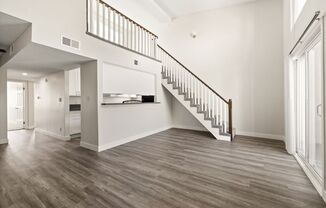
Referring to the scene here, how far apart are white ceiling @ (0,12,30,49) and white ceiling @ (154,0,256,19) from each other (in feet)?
14.9

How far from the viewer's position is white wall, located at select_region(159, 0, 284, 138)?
4.81 metres

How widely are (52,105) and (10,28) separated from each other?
129 inches

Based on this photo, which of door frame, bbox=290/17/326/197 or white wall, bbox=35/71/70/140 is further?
white wall, bbox=35/71/70/140

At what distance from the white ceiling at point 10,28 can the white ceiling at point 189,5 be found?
453 centimetres

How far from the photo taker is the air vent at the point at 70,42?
2.91 metres

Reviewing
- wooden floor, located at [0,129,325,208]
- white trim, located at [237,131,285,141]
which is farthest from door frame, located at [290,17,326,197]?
white trim, located at [237,131,285,141]

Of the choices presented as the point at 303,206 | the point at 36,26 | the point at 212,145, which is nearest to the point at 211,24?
the point at 212,145

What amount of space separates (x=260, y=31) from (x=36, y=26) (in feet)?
19.9

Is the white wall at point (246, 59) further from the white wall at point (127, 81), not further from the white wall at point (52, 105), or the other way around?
the white wall at point (52, 105)

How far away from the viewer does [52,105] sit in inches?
210

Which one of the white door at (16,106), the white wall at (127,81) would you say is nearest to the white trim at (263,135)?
the white wall at (127,81)

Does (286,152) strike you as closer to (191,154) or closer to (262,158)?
(262,158)

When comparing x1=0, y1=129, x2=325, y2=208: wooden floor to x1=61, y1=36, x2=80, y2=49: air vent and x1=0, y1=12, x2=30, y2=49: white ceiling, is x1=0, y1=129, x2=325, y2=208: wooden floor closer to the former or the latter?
x1=61, y1=36, x2=80, y2=49: air vent

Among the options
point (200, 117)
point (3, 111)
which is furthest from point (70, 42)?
point (200, 117)
